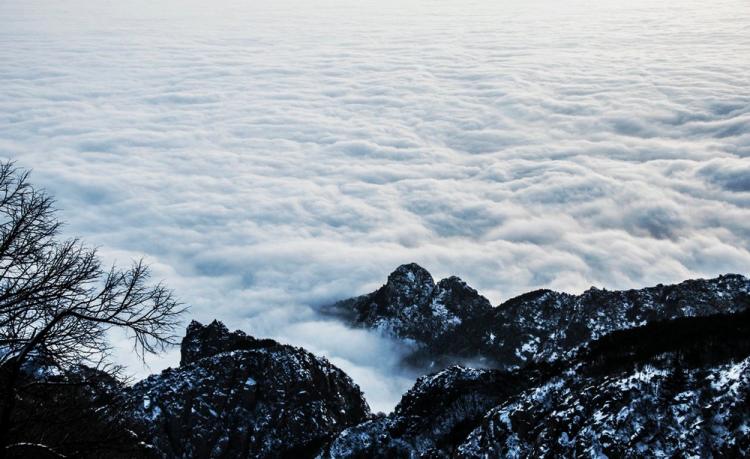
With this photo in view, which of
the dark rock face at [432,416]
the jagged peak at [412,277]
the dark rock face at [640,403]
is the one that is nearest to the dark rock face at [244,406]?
the dark rock face at [432,416]

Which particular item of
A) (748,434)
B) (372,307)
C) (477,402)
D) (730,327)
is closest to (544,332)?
(372,307)

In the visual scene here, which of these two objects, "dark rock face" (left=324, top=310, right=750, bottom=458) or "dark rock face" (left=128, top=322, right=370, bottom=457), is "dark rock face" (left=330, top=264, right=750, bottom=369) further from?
"dark rock face" (left=324, top=310, right=750, bottom=458)

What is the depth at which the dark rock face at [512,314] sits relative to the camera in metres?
82.1

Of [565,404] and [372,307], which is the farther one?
[372,307]

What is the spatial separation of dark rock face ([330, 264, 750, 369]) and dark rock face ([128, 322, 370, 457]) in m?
27.5

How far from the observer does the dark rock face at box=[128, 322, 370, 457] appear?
54906 mm

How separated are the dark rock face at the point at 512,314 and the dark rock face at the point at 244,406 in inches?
1083

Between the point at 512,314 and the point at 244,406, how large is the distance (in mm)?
61246

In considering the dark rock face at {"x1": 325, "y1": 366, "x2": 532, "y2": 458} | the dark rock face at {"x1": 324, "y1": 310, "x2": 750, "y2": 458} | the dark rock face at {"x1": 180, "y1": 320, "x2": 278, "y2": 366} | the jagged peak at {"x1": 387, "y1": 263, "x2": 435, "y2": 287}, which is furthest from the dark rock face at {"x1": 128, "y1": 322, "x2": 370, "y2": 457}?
the jagged peak at {"x1": 387, "y1": 263, "x2": 435, "y2": 287}

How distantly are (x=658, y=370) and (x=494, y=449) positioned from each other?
8.91 meters

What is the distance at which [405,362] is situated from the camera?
121 m

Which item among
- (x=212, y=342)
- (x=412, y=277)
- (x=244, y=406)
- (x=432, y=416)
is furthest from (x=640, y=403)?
(x=412, y=277)

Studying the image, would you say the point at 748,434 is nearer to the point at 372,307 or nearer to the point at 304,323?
the point at 372,307

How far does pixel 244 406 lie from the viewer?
190 feet
